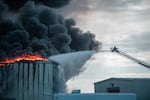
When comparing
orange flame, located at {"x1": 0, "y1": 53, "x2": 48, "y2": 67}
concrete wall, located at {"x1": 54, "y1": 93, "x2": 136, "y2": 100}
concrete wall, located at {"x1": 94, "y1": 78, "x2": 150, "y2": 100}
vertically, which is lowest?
concrete wall, located at {"x1": 54, "y1": 93, "x2": 136, "y2": 100}

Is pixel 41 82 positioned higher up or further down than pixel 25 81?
further down

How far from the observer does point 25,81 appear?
44219 mm

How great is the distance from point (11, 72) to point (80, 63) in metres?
8.75

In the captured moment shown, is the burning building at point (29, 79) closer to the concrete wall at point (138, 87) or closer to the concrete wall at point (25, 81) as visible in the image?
the concrete wall at point (25, 81)

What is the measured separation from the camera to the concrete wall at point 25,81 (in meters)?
44.2

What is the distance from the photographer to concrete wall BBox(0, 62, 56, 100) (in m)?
44.2

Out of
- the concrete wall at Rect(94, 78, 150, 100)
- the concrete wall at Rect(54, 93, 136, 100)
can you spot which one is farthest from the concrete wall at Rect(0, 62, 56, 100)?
the concrete wall at Rect(94, 78, 150, 100)

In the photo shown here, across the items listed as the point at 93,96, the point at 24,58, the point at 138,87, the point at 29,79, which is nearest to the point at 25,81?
the point at 29,79

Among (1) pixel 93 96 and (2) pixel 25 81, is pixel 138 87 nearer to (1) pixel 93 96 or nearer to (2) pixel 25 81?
(1) pixel 93 96

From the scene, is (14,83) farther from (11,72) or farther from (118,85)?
(118,85)

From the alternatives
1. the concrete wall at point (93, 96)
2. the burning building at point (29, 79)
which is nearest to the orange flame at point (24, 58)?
the burning building at point (29, 79)

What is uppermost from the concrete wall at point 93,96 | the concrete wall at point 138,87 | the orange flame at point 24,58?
the orange flame at point 24,58

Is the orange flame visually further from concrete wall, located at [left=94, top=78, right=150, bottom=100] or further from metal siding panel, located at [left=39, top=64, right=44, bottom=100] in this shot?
concrete wall, located at [left=94, top=78, right=150, bottom=100]

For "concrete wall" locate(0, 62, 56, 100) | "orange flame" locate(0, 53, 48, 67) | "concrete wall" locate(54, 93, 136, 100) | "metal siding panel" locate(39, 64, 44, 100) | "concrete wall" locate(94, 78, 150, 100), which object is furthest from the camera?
"concrete wall" locate(94, 78, 150, 100)
